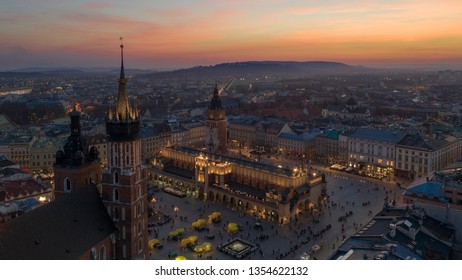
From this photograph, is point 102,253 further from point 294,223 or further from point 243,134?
point 243,134

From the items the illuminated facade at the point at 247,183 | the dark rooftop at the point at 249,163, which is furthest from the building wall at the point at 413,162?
the dark rooftop at the point at 249,163

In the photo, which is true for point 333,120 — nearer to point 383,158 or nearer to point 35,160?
point 383,158

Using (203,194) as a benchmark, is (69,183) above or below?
above

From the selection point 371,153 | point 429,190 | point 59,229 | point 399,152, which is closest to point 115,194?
point 59,229

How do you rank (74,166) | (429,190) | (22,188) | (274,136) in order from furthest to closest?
(274,136), (22,188), (429,190), (74,166)

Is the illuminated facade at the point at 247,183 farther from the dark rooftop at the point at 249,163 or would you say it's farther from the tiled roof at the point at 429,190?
the tiled roof at the point at 429,190

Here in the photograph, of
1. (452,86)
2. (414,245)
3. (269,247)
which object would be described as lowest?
(269,247)

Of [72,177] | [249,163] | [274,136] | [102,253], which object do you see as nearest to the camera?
[102,253]

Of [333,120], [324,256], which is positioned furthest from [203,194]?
[333,120]
